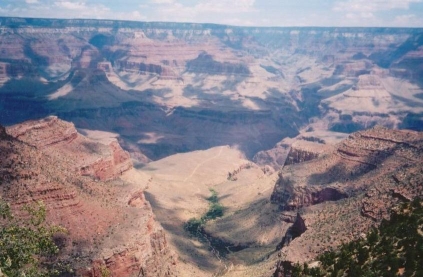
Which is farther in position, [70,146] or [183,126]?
[183,126]

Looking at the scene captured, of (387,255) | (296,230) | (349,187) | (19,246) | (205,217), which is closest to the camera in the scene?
(19,246)

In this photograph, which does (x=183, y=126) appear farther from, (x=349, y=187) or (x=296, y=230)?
(x=296, y=230)

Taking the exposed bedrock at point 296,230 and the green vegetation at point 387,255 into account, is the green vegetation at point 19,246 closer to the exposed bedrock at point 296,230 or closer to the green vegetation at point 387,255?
the green vegetation at point 387,255

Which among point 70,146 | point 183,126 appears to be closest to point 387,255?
point 70,146

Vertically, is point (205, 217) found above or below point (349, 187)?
below

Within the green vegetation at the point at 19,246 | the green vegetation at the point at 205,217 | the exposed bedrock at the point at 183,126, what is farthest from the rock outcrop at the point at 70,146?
the exposed bedrock at the point at 183,126

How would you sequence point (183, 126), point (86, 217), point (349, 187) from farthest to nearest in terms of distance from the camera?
1. point (183, 126)
2. point (349, 187)
3. point (86, 217)

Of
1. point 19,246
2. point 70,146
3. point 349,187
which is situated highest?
point 19,246

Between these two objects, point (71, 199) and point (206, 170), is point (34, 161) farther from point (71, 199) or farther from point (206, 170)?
point (206, 170)
